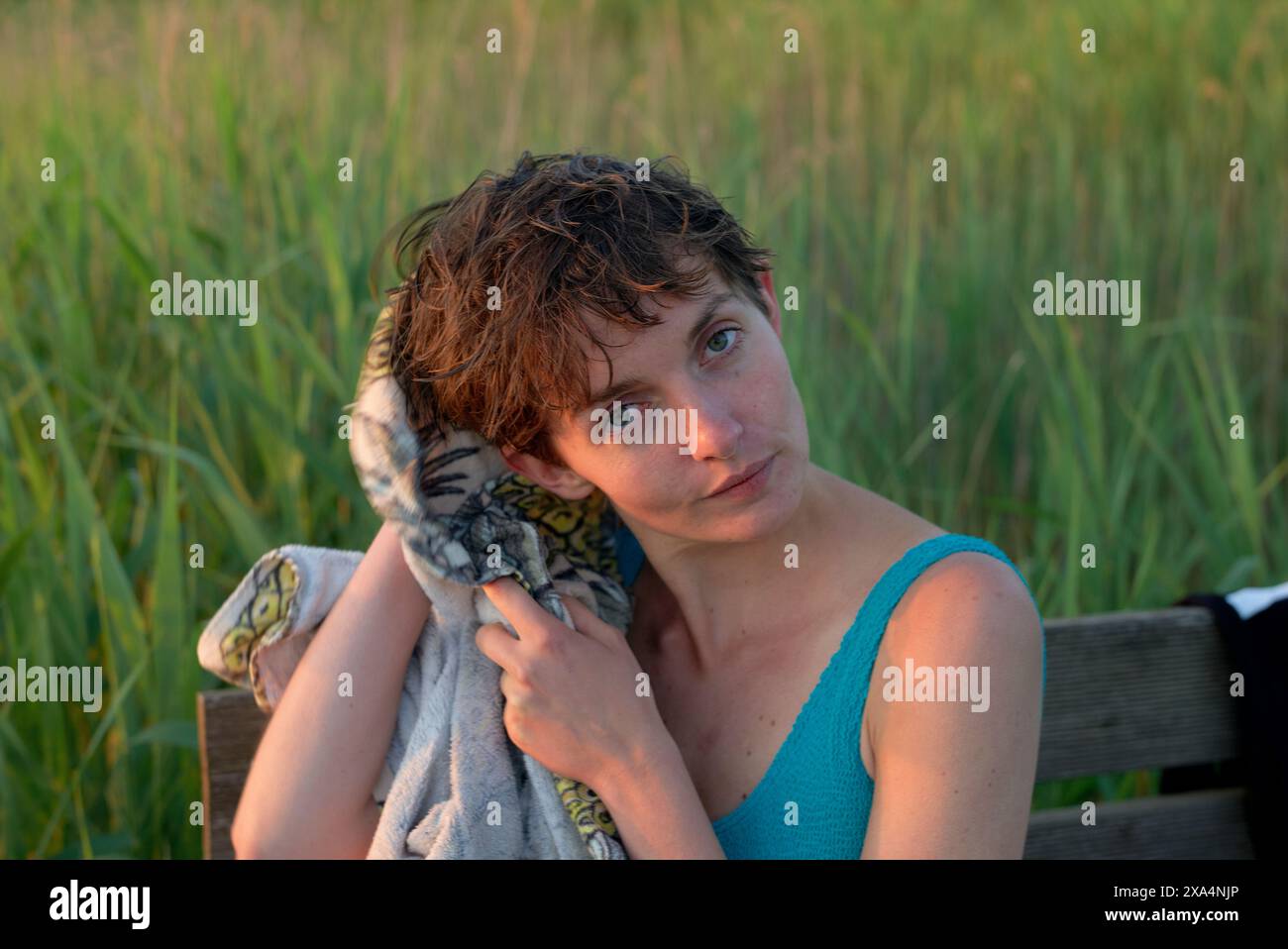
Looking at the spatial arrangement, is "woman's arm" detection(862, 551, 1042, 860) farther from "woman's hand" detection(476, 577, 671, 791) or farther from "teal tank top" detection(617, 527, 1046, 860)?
"woman's hand" detection(476, 577, 671, 791)

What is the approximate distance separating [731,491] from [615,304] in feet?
0.75

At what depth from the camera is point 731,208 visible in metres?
3.00

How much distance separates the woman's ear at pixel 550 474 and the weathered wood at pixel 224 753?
1.49 feet

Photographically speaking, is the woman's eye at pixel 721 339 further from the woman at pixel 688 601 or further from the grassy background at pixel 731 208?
the grassy background at pixel 731 208

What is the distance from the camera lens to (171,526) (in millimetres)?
1882

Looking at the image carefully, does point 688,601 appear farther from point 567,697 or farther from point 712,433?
point 712,433

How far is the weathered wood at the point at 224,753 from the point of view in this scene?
1.58 meters

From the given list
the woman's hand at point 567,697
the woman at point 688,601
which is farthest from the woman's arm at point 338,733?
the woman's hand at point 567,697

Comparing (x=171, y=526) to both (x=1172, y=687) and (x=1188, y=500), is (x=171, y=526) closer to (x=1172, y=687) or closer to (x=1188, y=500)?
(x=1172, y=687)

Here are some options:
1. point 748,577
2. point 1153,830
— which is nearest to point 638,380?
point 748,577

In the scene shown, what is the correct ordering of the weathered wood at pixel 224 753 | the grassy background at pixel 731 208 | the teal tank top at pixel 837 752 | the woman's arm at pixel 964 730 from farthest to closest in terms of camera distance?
the grassy background at pixel 731 208 → the weathered wood at pixel 224 753 → the teal tank top at pixel 837 752 → the woman's arm at pixel 964 730

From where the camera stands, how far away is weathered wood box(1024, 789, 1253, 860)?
69.1 inches

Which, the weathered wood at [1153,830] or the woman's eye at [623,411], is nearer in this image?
the woman's eye at [623,411]

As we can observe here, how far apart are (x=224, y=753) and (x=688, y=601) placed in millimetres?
601
